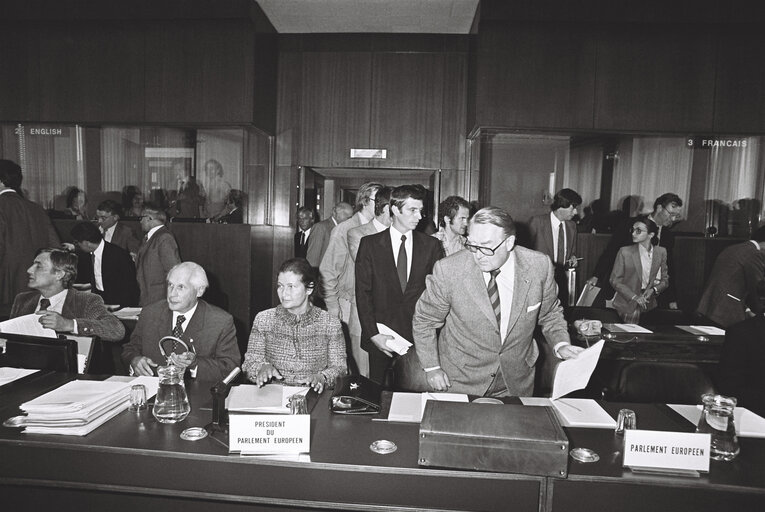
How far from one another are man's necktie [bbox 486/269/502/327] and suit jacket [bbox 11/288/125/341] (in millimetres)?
2164

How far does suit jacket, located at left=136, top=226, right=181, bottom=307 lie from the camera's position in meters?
4.63

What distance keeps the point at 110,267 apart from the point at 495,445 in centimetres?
398

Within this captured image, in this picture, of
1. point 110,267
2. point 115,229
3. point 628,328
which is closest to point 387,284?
point 628,328

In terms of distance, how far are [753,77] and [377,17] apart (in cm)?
413

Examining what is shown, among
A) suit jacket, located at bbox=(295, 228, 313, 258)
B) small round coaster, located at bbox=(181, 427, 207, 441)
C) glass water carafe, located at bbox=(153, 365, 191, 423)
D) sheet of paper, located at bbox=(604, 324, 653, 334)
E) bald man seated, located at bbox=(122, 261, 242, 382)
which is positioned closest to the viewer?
small round coaster, located at bbox=(181, 427, 207, 441)

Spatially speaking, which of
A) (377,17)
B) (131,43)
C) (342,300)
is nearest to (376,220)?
(342,300)

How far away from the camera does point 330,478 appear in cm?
148

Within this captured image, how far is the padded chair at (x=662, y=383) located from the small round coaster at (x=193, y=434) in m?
1.89

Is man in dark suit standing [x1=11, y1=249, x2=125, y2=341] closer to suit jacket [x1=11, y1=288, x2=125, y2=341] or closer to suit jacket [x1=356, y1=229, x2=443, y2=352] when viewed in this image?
suit jacket [x1=11, y1=288, x2=125, y2=341]

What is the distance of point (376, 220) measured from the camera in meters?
3.80

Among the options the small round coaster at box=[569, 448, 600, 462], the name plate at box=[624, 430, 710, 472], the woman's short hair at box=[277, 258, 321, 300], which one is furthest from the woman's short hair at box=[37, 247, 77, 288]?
the name plate at box=[624, 430, 710, 472]

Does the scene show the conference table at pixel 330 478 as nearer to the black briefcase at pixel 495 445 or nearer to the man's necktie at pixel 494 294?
the black briefcase at pixel 495 445

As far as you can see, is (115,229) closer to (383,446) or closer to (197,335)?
(197,335)

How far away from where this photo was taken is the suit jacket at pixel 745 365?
84.0 inches
